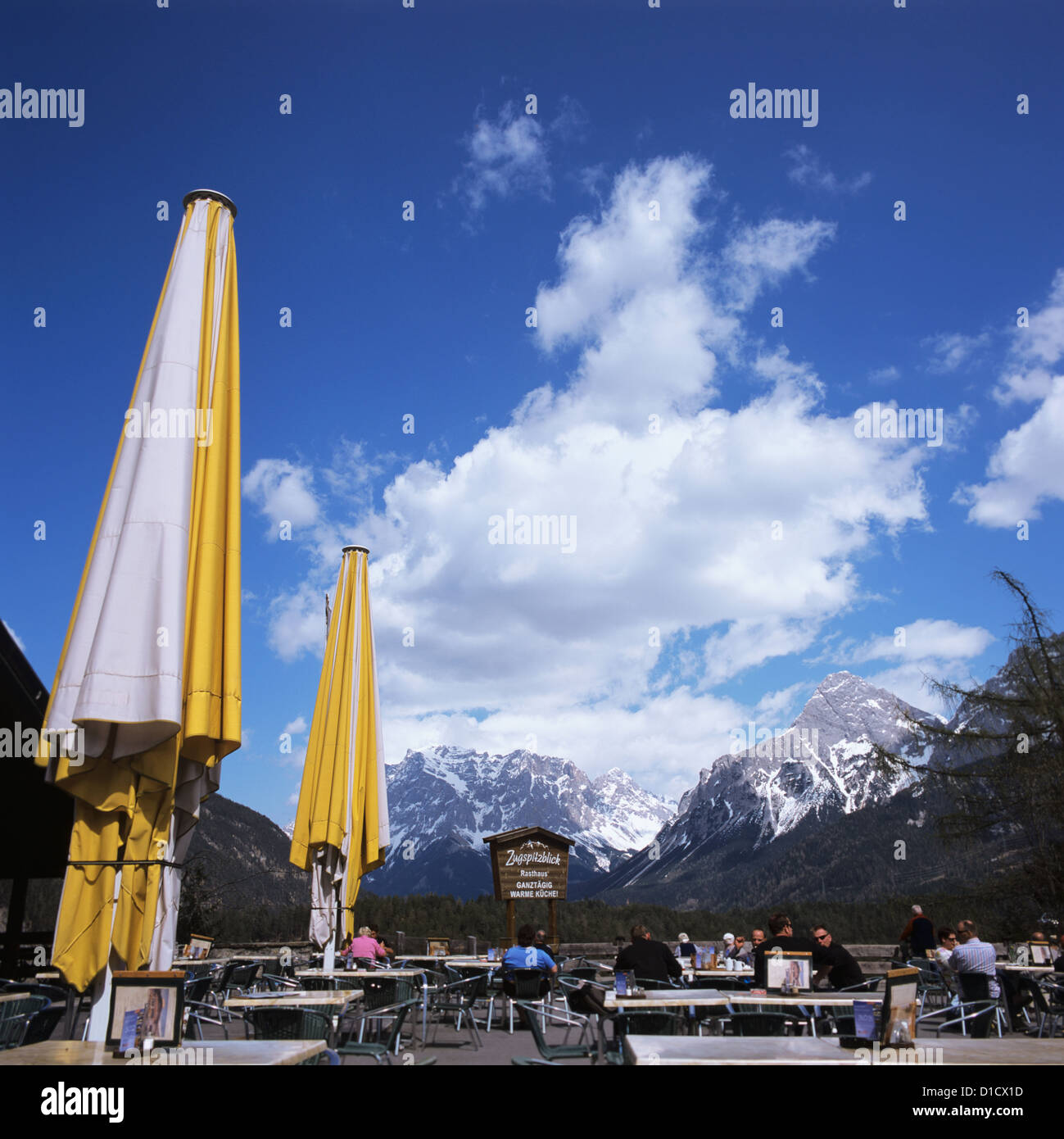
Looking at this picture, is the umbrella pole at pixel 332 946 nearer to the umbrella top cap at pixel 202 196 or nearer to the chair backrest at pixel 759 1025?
the chair backrest at pixel 759 1025

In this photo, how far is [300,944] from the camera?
14.4 meters

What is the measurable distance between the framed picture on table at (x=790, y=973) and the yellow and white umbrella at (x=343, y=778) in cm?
450

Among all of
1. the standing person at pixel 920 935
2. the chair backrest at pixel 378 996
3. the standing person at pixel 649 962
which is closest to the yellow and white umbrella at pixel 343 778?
the chair backrest at pixel 378 996

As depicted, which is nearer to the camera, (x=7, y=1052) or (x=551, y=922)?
(x=7, y=1052)

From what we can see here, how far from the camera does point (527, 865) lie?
14.1 metres

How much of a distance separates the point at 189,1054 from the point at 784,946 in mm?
6535

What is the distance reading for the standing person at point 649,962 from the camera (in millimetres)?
8133

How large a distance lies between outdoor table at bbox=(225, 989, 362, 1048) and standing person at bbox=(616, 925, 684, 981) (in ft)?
8.72

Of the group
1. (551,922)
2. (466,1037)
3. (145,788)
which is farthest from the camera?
(551,922)

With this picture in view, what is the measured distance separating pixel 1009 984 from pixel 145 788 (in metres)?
9.00
